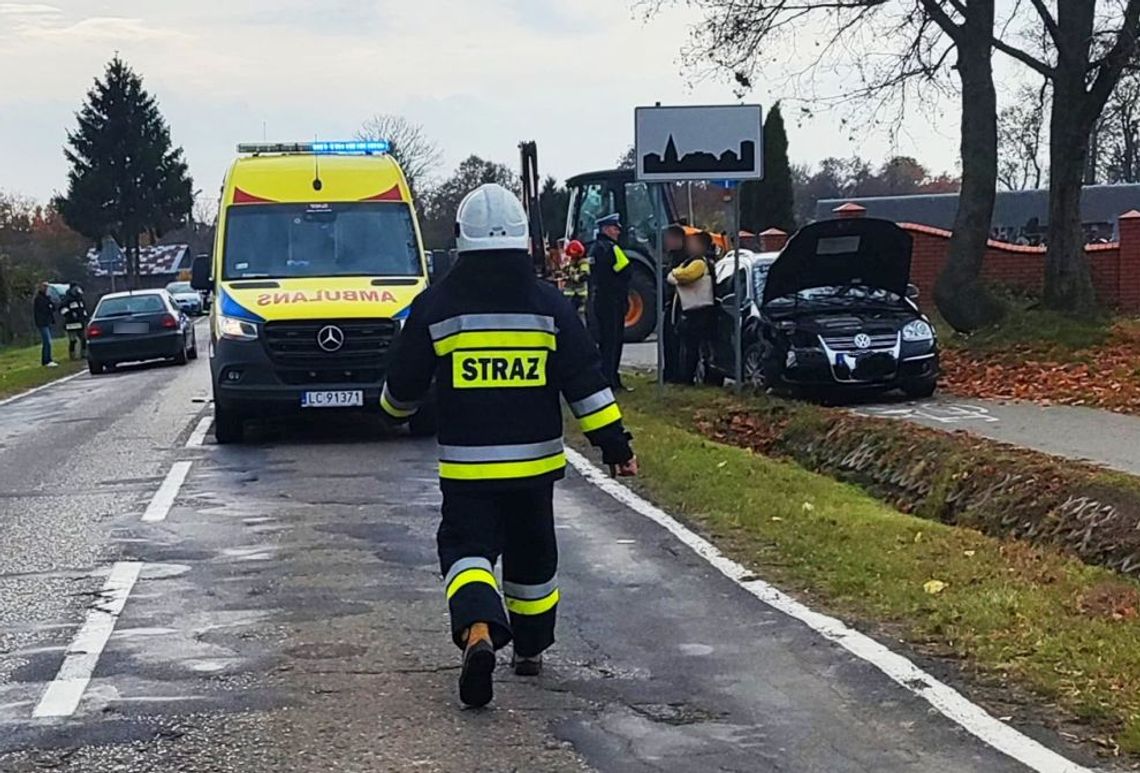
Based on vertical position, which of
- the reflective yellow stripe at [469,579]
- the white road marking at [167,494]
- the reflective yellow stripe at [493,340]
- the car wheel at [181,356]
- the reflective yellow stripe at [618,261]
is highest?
the reflective yellow stripe at [493,340]

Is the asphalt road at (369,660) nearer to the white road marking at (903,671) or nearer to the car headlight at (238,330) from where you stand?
the white road marking at (903,671)

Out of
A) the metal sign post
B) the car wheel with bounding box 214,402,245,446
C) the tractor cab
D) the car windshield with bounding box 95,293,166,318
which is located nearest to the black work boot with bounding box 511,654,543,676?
the car wheel with bounding box 214,402,245,446

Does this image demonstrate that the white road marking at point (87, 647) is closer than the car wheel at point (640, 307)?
Yes

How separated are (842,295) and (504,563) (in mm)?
12082

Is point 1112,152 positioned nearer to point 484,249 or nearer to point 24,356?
point 24,356

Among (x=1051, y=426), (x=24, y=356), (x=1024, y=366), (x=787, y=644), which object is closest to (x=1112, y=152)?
(x=24, y=356)

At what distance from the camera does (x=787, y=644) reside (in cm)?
722

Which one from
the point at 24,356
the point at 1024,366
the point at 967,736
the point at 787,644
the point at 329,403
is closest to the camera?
the point at 967,736

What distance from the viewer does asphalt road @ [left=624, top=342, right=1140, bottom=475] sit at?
43.5 feet

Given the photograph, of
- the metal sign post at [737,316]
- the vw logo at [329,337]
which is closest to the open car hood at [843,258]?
the metal sign post at [737,316]

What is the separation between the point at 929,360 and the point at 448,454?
12127 mm

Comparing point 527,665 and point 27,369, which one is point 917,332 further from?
point 27,369

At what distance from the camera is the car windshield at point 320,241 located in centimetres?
1596

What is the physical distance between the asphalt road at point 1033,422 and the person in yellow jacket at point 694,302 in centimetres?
217
